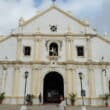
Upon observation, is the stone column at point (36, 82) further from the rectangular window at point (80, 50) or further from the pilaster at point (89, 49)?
the pilaster at point (89, 49)

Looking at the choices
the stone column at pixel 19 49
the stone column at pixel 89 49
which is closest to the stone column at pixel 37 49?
the stone column at pixel 19 49

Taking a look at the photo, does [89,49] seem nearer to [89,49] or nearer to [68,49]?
[89,49]

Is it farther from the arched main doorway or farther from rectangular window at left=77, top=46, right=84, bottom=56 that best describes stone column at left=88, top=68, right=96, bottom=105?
the arched main doorway

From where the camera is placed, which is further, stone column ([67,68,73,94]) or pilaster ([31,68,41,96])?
stone column ([67,68,73,94])

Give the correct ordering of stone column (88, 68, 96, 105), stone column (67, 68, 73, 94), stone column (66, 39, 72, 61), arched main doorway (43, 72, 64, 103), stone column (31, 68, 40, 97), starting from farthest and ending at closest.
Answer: arched main doorway (43, 72, 64, 103), stone column (66, 39, 72, 61), stone column (67, 68, 73, 94), stone column (31, 68, 40, 97), stone column (88, 68, 96, 105)

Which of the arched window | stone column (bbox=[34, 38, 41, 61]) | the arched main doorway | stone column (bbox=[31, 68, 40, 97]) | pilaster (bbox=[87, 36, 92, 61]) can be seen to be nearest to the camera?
stone column (bbox=[31, 68, 40, 97])

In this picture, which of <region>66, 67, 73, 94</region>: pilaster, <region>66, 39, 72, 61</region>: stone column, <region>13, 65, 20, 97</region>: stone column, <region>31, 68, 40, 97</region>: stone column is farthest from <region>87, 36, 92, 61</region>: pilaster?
<region>13, 65, 20, 97</region>: stone column

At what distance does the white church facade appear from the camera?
33.2m

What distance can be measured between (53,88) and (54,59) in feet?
14.8

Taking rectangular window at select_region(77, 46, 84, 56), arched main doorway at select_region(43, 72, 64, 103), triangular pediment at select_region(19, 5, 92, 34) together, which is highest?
triangular pediment at select_region(19, 5, 92, 34)

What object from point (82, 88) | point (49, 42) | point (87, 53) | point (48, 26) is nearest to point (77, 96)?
point (82, 88)

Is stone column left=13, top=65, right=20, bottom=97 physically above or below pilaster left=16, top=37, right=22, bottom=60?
below

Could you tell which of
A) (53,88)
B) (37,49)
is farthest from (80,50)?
(53,88)

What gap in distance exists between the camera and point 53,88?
3628 centimetres
